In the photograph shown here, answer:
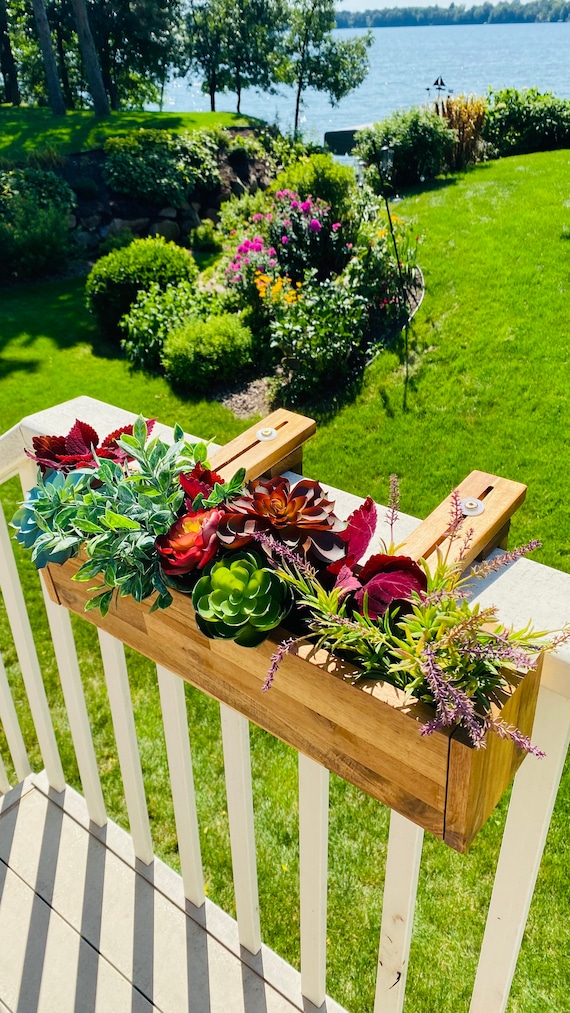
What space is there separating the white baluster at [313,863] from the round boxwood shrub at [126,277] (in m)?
7.05

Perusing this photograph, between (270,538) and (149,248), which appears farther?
(149,248)

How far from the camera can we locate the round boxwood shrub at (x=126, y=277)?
25.0 feet

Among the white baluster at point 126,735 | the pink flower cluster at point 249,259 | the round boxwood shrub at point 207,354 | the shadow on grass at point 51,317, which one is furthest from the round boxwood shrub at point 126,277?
the white baluster at point 126,735

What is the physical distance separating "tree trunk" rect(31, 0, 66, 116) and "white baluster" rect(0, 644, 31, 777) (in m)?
16.0

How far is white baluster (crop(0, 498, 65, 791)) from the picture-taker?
Result: 1703 mm

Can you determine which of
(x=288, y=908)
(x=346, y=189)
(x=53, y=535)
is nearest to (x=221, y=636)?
(x=53, y=535)

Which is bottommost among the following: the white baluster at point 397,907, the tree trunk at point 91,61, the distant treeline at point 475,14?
the white baluster at point 397,907

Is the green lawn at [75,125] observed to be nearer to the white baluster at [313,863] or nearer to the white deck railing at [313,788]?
the white deck railing at [313,788]

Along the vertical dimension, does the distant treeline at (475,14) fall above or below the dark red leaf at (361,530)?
above

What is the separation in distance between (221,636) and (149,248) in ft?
26.4

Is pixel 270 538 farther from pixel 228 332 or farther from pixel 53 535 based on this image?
pixel 228 332

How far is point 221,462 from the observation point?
1258 millimetres

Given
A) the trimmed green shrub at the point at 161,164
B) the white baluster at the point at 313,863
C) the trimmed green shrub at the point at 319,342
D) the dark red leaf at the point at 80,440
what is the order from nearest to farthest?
the white baluster at the point at 313,863
the dark red leaf at the point at 80,440
the trimmed green shrub at the point at 319,342
the trimmed green shrub at the point at 161,164

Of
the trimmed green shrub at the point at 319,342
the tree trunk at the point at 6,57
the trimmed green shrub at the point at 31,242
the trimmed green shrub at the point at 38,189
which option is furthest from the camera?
the tree trunk at the point at 6,57
